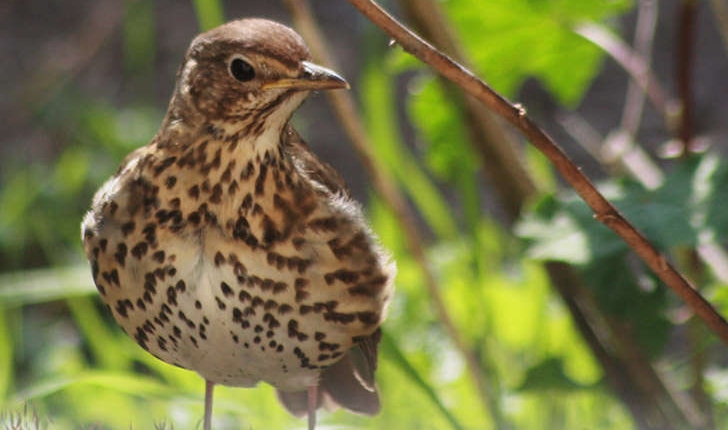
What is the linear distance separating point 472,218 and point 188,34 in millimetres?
2699

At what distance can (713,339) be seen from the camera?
1.96 meters

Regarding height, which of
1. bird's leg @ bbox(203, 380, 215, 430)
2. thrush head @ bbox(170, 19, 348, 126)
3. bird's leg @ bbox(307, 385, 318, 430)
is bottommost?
bird's leg @ bbox(203, 380, 215, 430)

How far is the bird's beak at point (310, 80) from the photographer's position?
127 centimetres

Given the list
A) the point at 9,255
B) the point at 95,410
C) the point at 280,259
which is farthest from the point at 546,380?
the point at 9,255

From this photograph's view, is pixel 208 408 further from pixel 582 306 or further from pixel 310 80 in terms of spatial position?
pixel 582 306

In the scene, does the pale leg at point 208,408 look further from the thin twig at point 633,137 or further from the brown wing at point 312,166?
the thin twig at point 633,137

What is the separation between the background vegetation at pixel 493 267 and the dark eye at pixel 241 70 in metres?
0.40

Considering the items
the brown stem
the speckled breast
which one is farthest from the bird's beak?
the brown stem

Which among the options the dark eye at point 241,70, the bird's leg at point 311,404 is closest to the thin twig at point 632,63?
the bird's leg at point 311,404

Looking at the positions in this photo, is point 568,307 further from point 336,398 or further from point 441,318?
point 336,398

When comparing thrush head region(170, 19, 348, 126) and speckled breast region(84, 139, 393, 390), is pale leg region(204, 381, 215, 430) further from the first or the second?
thrush head region(170, 19, 348, 126)

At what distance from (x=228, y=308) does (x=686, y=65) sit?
853 mm

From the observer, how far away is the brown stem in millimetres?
1904

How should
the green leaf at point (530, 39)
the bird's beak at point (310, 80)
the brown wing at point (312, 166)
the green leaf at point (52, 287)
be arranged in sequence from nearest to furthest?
the bird's beak at point (310, 80) < the brown wing at point (312, 166) < the green leaf at point (530, 39) < the green leaf at point (52, 287)
